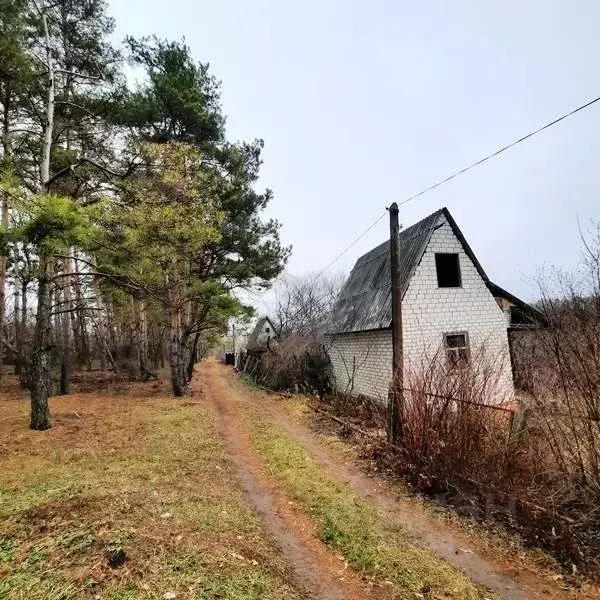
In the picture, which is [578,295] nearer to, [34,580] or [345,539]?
[345,539]

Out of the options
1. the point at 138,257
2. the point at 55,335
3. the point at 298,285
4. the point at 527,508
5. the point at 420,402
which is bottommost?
the point at 527,508

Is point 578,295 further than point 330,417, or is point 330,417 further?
point 330,417

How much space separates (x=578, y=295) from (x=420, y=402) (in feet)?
11.5

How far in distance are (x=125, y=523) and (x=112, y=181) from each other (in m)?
9.56

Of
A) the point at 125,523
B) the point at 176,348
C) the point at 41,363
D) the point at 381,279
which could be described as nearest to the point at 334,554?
the point at 125,523

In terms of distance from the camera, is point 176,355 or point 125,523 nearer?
point 125,523

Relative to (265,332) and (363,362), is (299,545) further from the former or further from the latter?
(265,332)

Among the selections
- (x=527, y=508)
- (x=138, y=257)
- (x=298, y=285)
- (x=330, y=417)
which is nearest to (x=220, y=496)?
(x=527, y=508)

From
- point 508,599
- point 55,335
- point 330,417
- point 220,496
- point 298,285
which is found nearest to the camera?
point 508,599

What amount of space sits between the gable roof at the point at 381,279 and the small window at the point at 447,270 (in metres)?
0.58

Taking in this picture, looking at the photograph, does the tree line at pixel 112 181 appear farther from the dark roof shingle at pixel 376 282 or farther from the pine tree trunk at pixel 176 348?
the dark roof shingle at pixel 376 282

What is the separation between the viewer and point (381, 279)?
15.2m

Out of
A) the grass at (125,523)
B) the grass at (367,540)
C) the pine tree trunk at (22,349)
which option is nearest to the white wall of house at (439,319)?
the grass at (367,540)

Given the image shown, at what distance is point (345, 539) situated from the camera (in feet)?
15.9
